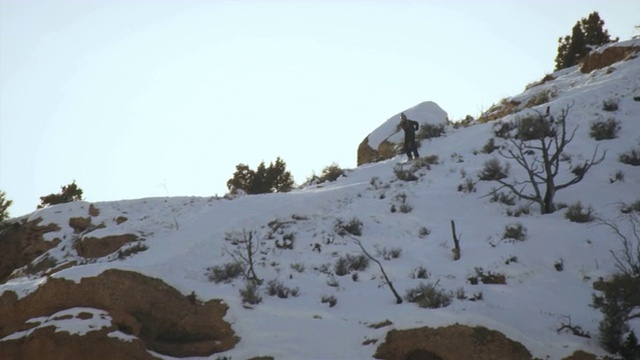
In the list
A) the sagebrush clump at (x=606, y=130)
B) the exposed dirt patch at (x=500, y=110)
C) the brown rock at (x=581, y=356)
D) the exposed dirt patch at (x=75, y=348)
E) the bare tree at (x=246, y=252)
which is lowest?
the brown rock at (x=581, y=356)

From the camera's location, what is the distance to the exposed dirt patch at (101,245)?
619 inches

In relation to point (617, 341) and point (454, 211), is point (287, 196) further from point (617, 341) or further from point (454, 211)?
point (617, 341)

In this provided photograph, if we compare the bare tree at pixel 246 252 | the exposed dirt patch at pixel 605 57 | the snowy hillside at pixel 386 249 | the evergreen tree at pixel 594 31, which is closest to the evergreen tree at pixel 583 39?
the evergreen tree at pixel 594 31

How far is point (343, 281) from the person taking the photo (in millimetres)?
12172

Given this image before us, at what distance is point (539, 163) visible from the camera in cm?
1684

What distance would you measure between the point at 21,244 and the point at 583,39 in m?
31.5

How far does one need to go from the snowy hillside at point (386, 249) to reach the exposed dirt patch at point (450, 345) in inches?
7.8

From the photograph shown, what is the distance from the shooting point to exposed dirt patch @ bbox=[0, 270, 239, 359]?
913 centimetres

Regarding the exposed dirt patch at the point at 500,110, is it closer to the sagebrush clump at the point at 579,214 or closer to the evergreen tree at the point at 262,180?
the evergreen tree at the point at 262,180

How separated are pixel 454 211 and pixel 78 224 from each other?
37.8 feet

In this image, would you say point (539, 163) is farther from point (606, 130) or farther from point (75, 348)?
point (75, 348)

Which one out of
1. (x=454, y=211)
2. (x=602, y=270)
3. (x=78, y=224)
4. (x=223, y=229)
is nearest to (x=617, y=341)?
(x=602, y=270)

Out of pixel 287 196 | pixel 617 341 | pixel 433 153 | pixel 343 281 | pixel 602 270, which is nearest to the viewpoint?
pixel 617 341

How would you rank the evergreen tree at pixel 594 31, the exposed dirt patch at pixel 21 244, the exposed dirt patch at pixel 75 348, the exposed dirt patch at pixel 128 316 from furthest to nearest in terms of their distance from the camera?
the evergreen tree at pixel 594 31, the exposed dirt patch at pixel 21 244, the exposed dirt patch at pixel 128 316, the exposed dirt patch at pixel 75 348
